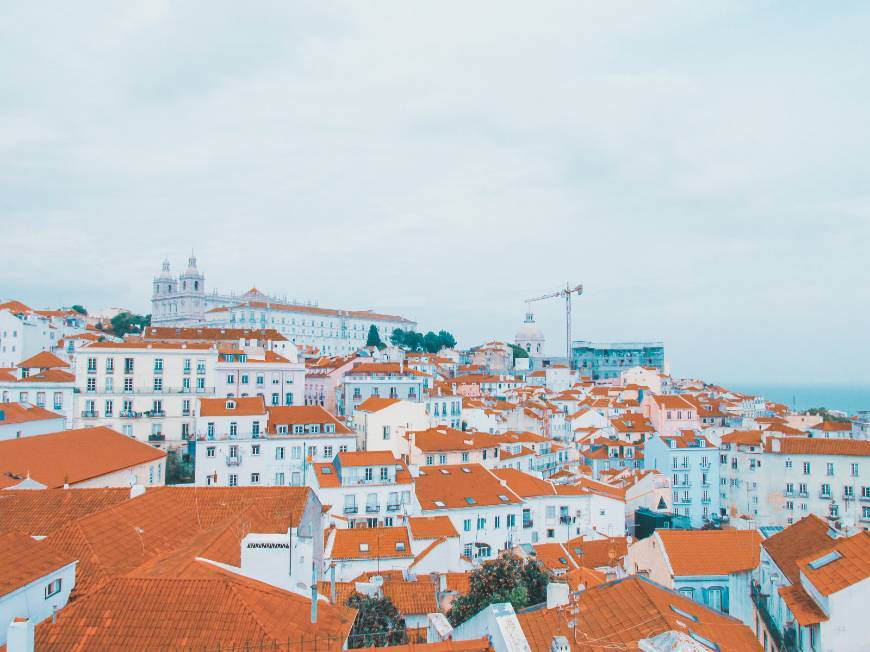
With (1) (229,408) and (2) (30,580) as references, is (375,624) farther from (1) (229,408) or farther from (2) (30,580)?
(1) (229,408)

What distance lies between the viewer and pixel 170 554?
48.7 ft

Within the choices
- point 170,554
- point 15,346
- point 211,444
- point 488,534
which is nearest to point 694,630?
point 170,554

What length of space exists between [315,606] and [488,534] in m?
27.7

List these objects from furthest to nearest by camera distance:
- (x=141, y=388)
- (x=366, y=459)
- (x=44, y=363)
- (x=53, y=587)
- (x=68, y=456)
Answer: (x=44, y=363)
(x=141, y=388)
(x=366, y=459)
(x=68, y=456)
(x=53, y=587)

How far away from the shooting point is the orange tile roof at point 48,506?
1908cm

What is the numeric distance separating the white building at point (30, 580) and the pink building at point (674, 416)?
6446 cm

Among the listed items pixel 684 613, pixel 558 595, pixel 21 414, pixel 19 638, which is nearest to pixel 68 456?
pixel 21 414

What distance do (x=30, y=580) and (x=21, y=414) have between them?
34.5 meters

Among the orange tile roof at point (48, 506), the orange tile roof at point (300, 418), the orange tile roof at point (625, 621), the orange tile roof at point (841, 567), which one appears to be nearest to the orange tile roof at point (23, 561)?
the orange tile roof at point (48, 506)

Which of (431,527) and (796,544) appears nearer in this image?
(796,544)

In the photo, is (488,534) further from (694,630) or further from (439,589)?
(694,630)

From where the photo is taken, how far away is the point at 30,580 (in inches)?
441

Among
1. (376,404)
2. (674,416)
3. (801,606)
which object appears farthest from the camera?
(674,416)

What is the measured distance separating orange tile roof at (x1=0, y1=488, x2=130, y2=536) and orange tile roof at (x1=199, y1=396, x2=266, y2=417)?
22.4m
